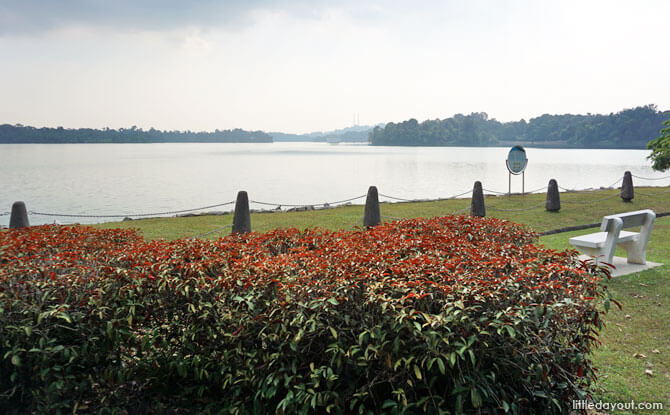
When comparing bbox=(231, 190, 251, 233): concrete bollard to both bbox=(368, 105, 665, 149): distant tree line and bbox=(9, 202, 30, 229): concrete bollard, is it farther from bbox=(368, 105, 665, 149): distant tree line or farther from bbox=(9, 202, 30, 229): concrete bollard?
bbox=(368, 105, 665, 149): distant tree line

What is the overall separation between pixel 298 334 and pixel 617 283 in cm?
685

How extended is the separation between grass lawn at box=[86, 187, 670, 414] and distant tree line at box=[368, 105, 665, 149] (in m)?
116

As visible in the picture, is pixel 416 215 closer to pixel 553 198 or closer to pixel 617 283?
pixel 553 198

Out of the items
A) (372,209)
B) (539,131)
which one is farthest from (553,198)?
(539,131)

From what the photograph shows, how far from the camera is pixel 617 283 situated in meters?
7.40

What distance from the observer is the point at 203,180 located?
49.1 metres

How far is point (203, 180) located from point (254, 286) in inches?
1891

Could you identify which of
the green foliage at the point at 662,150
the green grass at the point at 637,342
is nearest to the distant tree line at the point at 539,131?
the green foliage at the point at 662,150

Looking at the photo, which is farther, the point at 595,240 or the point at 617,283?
the point at 595,240

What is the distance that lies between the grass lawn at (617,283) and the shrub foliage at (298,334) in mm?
1319

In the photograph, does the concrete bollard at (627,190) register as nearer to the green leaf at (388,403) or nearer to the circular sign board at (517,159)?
the circular sign board at (517,159)

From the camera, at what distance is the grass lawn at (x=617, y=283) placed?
4289 millimetres

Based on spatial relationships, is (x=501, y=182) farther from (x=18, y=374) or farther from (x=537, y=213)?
(x=18, y=374)

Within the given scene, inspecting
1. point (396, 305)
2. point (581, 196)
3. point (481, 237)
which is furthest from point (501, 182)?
point (396, 305)
